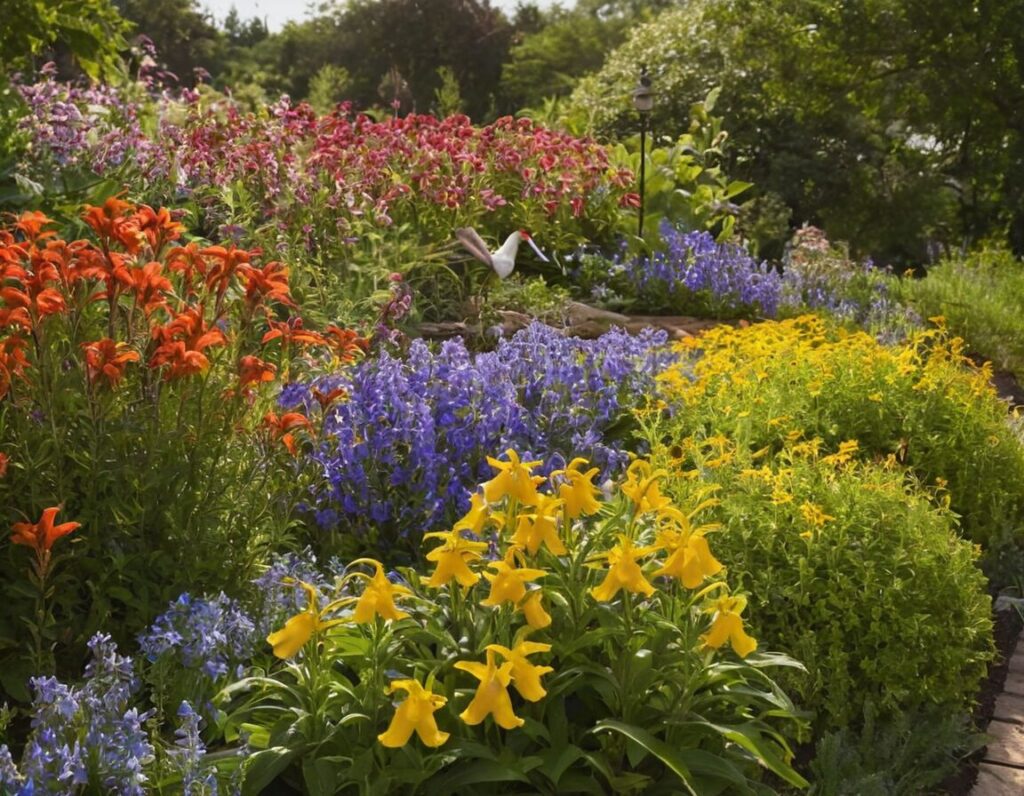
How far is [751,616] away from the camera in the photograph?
3.39 m

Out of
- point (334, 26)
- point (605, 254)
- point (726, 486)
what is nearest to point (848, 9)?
point (605, 254)

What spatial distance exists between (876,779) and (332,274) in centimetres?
361

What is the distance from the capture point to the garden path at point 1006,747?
132 inches

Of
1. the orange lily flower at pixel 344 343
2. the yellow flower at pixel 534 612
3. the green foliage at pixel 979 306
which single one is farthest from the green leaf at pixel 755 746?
the green foliage at pixel 979 306

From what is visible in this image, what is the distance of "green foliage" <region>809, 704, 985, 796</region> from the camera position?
3.05m

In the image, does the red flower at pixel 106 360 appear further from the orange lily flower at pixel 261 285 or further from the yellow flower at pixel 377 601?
the yellow flower at pixel 377 601

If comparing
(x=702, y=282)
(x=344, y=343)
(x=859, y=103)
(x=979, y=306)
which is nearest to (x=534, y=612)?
(x=344, y=343)

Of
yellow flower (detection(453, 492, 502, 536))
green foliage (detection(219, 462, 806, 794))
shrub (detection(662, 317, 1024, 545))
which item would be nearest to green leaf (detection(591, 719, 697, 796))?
green foliage (detection(219, 462, 806, 794))

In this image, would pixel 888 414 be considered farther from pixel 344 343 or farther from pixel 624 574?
pixel 624 574

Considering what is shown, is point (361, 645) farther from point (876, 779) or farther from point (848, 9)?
point (848, 9)

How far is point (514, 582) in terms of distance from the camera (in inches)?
88.8

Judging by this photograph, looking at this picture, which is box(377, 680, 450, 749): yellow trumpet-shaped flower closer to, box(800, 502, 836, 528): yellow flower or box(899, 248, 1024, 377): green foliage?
box(800, 502, 836, 528): yellow flower

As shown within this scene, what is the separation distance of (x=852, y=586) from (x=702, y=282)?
469 centimetres

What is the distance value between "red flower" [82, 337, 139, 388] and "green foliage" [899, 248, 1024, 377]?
6372mm
